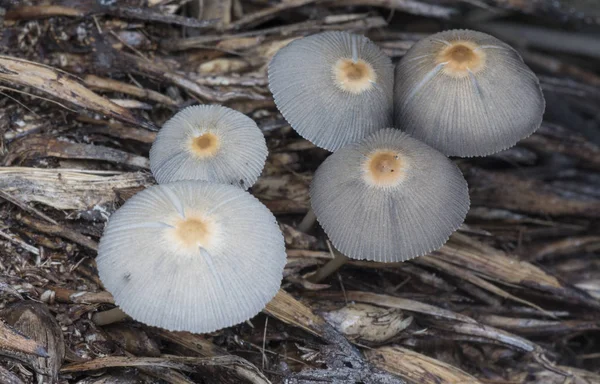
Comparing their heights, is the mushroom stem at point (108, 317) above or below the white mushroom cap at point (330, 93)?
below

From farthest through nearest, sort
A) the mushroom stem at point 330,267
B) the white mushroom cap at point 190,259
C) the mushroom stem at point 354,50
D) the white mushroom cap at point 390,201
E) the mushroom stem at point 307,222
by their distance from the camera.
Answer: the mushroom stem at point 307,222
the mushroom stem at point 330,267
the mushroom stem at point 354,50
the white mushroom cap at point 390,201
the white mushroom cap at point 190,259

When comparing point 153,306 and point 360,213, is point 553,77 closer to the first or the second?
point 360,213

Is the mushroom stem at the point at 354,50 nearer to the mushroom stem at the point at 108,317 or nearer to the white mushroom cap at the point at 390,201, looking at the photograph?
the white mushroom cap at the point at 390,201

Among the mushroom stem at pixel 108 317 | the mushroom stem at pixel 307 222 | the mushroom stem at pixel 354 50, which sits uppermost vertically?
the mushroom stem at pixel 354 50

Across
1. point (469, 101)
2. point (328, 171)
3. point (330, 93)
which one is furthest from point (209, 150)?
point (469, 101)

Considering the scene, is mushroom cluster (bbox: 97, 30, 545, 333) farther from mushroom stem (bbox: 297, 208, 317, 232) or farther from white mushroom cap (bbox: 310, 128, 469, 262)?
mushroom stem (bbox: 297, 208, 317, 232)

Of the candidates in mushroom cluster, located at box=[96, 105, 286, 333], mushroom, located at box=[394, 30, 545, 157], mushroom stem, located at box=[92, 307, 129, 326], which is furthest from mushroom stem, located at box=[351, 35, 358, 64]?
mushroom stem, located at box=[92, 307, 129, 326]

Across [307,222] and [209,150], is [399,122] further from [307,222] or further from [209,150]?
[209,150]

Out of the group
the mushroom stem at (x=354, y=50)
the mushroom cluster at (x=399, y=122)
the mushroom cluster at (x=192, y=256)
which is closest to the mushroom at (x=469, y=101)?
the mushroom cluster at (x=399, y=122)
